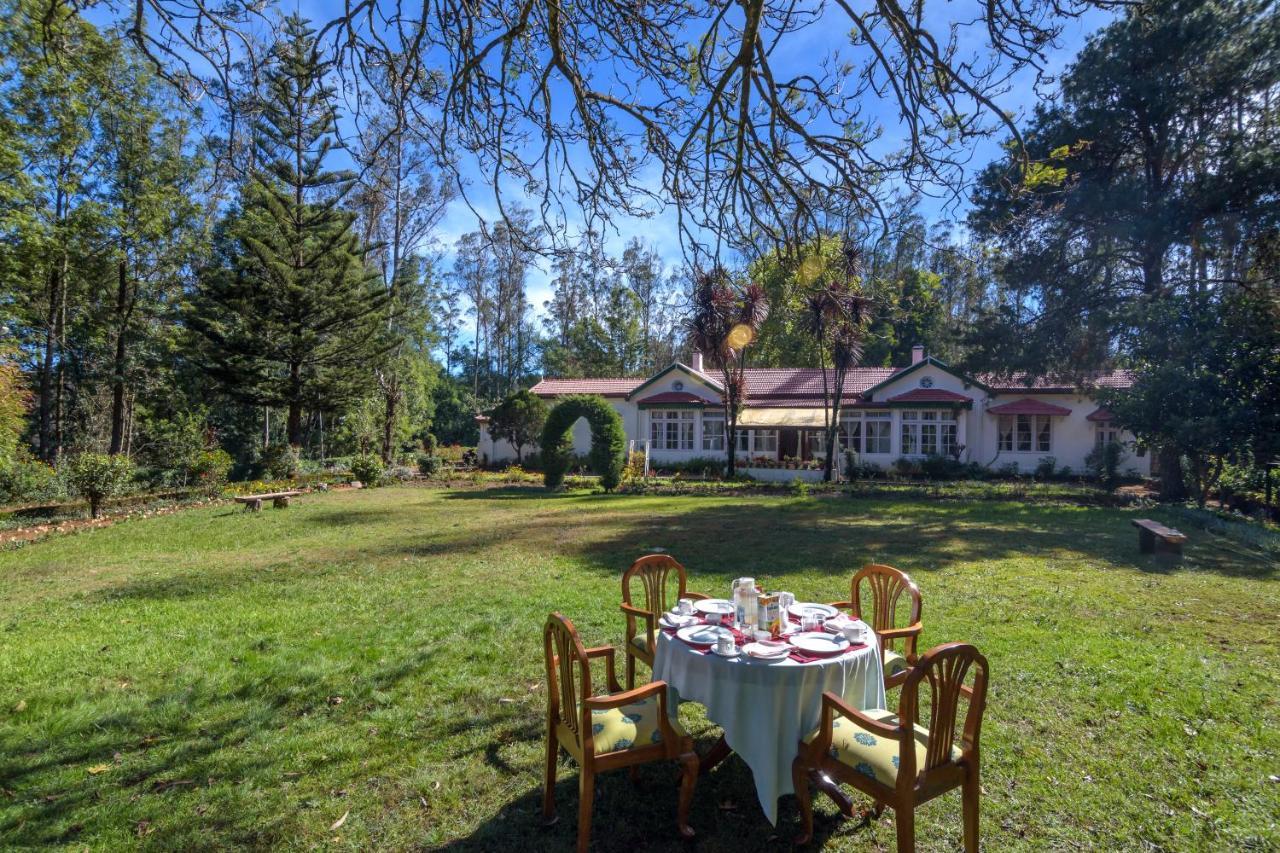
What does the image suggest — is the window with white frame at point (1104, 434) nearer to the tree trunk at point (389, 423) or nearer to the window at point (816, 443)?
the window at point (816, 443)

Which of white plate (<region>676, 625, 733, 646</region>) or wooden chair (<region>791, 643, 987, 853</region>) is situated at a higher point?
white plate (<region>676, 625, 733, 646</region>)

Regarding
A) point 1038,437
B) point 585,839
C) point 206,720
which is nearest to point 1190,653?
point 585,839

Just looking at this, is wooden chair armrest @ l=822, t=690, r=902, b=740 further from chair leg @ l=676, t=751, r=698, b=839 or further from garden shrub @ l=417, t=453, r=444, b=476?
garden shrub @ l=417, t=453, r=444, b=476

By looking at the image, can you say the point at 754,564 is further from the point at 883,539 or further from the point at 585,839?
the point at 585,839

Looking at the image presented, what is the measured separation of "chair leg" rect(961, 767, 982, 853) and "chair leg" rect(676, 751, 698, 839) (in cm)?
116

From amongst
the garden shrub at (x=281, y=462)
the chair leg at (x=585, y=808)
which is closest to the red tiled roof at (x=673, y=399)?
the garden shrub at (x=281, y=462)

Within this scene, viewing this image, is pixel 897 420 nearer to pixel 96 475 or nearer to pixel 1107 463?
pixel 1107 463

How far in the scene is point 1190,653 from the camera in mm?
5184

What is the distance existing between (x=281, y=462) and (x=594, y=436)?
33.6 ft

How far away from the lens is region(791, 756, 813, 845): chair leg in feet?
8.87

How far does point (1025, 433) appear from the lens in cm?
2406

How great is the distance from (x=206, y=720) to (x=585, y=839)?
2857 millimetres

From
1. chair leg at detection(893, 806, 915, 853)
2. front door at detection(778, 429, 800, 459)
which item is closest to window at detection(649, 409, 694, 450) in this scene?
front door at detection(778, 429, 800, 459)

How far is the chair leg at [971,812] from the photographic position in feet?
8.45
